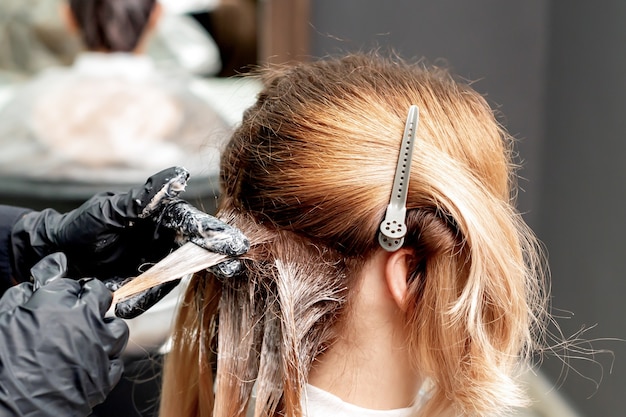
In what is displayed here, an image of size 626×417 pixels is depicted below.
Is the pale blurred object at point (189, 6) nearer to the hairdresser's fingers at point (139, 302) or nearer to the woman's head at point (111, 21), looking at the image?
the woman's head at point (111, 21)

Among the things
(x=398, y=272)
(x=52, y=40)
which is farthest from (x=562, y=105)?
(x=52, y=40)

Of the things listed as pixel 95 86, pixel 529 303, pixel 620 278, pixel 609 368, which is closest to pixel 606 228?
pixel 620 278

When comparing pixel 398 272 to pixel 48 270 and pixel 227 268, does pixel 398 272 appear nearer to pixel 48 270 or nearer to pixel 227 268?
pixel 227 268

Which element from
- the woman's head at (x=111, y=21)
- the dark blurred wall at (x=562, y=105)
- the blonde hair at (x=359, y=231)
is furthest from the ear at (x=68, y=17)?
the blonde hair at (x=359, y=231)

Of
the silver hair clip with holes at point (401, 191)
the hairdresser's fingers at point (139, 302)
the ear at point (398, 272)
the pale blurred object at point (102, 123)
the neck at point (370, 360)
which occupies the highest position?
the silver hair clip with holes at point (401, 191)

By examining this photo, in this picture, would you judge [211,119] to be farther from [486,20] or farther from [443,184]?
[443,184]

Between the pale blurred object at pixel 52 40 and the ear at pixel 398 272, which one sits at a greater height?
the ear at pixel 398 272

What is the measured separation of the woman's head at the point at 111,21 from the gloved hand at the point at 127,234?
115 centimetres

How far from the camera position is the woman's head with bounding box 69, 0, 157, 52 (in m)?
1.87

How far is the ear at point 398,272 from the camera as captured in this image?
2.45 ft

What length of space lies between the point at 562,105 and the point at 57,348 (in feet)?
4.87

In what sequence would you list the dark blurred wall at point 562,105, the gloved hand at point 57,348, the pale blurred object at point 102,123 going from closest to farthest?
the gloved hand at point 57,348, the dark blurred wall at point 562,105, the pale blurred object at point 102,123

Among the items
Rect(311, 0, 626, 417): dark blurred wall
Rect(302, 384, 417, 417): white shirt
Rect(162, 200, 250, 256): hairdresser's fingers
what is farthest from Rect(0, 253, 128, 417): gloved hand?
Rect(311, 0, 626, 417): dark blurred wall

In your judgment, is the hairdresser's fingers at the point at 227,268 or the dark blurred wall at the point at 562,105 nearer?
the hairdresser's fingers at the point at 227,268
